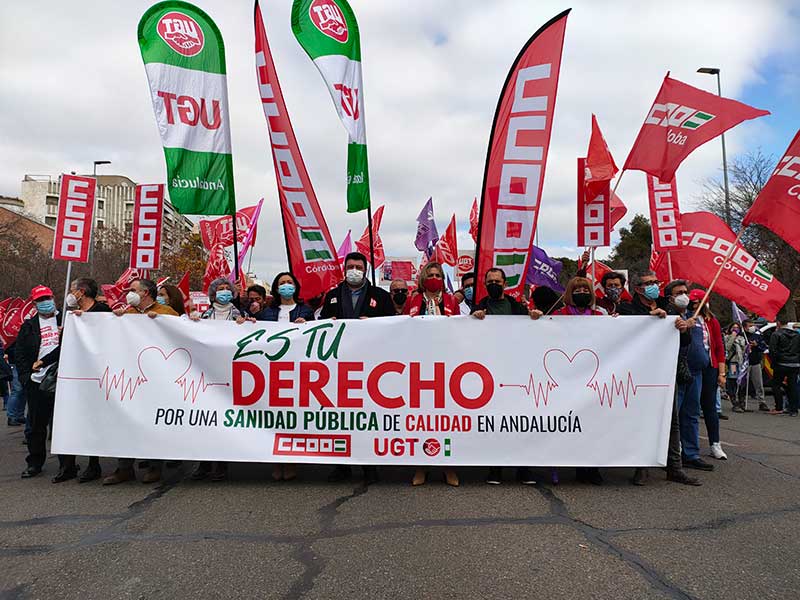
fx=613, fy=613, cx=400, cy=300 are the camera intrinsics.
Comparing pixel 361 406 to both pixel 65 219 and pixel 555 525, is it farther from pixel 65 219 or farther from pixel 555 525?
pixel 65 219

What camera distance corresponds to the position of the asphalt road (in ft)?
10.6

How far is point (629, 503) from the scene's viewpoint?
479 cm

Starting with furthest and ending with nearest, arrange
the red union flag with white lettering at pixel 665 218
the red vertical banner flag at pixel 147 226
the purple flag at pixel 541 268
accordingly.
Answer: the purple flag at pixel 541 268
the red vertical banner flag at pixel 147 226
the red union flag with white lettering at pixel 665 218

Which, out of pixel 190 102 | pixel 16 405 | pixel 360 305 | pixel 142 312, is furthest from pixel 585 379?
pixel 16 405

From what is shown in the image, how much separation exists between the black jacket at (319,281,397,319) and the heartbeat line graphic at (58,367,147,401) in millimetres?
1807

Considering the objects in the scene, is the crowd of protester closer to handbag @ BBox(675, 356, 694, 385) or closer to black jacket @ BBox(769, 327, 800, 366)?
handbag @ BBox(675, 356, 694, 385)

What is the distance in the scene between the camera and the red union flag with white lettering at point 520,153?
6.34m

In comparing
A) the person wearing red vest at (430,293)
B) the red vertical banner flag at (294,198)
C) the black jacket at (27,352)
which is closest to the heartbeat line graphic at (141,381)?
the black jacket at (27,352)

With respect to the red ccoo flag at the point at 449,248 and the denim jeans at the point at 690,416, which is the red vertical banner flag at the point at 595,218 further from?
the red ccoo flag at the point at 449,248

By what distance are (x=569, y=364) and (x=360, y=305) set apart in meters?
2.07

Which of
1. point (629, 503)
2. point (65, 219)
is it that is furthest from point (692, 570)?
point (65, 219)

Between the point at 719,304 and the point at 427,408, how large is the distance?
1126 inches

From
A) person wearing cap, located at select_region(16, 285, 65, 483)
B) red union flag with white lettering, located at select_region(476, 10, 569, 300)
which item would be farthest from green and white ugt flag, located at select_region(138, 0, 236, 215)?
red union flag with white lettering, located at select_region(476, 10, 569, 300)

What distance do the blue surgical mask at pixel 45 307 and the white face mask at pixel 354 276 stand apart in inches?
119
